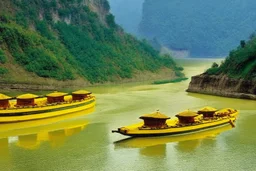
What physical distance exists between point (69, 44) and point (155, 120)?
48218mm

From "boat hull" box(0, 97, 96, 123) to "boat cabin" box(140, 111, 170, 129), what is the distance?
953cm

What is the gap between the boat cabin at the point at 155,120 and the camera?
2269cm

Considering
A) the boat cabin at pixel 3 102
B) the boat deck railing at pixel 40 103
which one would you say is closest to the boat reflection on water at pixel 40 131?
the boat deck railing at pixel 40 103

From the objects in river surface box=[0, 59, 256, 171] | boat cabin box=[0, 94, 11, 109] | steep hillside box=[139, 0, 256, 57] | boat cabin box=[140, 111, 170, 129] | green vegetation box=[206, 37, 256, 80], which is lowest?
river surface box=[0, 59, 256, 171]

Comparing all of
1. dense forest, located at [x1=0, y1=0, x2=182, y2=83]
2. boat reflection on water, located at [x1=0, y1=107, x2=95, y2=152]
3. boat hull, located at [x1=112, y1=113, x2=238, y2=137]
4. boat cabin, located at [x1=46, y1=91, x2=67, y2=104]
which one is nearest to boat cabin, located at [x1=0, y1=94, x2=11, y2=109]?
boat reflection on water, located at [x1=0, y1=107, x2=95, y2=152]

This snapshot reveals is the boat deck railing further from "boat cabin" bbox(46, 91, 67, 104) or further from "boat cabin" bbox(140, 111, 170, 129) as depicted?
"boat cabin" bbox(140, 111, 170, 129)

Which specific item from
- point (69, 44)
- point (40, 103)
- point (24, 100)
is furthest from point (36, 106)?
point (69, 44)

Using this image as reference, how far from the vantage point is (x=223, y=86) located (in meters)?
46.2

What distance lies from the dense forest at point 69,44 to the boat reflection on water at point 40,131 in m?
23.7

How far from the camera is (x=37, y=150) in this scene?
813 inches

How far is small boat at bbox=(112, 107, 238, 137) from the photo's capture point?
22447 mm

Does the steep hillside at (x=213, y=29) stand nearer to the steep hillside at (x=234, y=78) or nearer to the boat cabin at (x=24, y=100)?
the steep hillside at (x=234, y=78)

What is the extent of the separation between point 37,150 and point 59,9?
5460 cm

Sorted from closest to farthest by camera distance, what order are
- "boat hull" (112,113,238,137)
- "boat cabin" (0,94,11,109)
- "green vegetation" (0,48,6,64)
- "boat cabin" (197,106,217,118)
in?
"boat hull" (112,113,238,137) < "boat cabin" (197,106,217,118) < "boat cabin" (0,94,11,109) < "green vegetation" (0,48,6,64)
